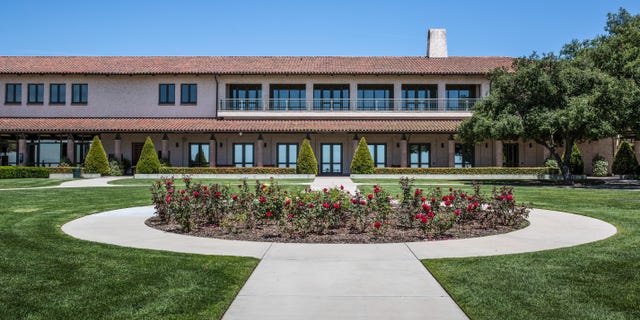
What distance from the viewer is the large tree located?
23281 millimetres

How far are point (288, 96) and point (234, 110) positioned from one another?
4.36m

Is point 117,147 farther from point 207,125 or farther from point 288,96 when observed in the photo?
point 288,96

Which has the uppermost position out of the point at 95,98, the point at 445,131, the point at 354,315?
the point at 95,98

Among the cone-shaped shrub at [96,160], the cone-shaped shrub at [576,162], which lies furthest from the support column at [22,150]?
the cone-shaped shrub at [576,162]

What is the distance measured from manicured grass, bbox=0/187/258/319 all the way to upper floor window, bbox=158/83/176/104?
2861cm

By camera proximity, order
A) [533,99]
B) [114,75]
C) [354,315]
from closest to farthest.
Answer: [354,315] → [533,99] → [114,75]

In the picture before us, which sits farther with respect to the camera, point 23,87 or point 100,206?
point 23,87

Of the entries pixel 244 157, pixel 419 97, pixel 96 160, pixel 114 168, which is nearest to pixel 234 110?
pixel 244 157

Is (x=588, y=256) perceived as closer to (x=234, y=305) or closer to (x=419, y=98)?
(x=234, y=305)

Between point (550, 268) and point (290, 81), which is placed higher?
point (290, 81)

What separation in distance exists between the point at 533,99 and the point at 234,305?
23.9 metres

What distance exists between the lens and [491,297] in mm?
5074

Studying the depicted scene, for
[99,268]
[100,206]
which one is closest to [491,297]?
[99,268]

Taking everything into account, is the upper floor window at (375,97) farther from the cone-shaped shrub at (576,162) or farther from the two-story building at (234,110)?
the cone-shaped shrub at (576,162)
